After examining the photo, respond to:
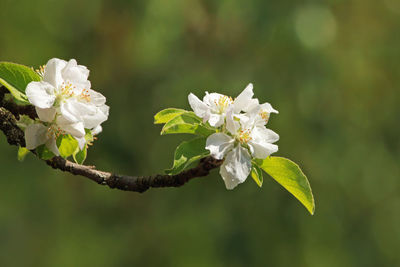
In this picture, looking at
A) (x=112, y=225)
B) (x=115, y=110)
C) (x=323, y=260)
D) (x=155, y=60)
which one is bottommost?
(x=323, y=260)

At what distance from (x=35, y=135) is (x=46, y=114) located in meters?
0.04

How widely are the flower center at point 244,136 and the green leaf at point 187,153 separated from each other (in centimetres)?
6

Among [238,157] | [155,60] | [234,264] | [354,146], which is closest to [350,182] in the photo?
[354,146]

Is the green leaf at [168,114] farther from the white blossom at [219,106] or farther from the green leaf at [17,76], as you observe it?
the green leaf at [17,76]

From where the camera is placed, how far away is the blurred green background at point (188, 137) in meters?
4.04

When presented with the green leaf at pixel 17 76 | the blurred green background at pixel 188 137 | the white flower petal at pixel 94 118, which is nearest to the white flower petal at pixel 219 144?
the white flower petal at pixel 94 118

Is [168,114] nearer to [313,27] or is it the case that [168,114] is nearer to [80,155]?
[80,155]

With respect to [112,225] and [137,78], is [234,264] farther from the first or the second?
[137,78]

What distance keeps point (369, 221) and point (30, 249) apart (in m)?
2.47

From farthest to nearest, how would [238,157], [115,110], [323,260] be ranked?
[115,110], [323,260], [238,157]

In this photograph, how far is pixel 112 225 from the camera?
4.49 meters

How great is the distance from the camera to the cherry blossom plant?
3.04 ft

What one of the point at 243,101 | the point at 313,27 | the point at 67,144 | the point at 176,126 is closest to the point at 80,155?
the point at 67,144

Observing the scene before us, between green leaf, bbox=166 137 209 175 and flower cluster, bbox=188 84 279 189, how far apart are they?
0.03 m
